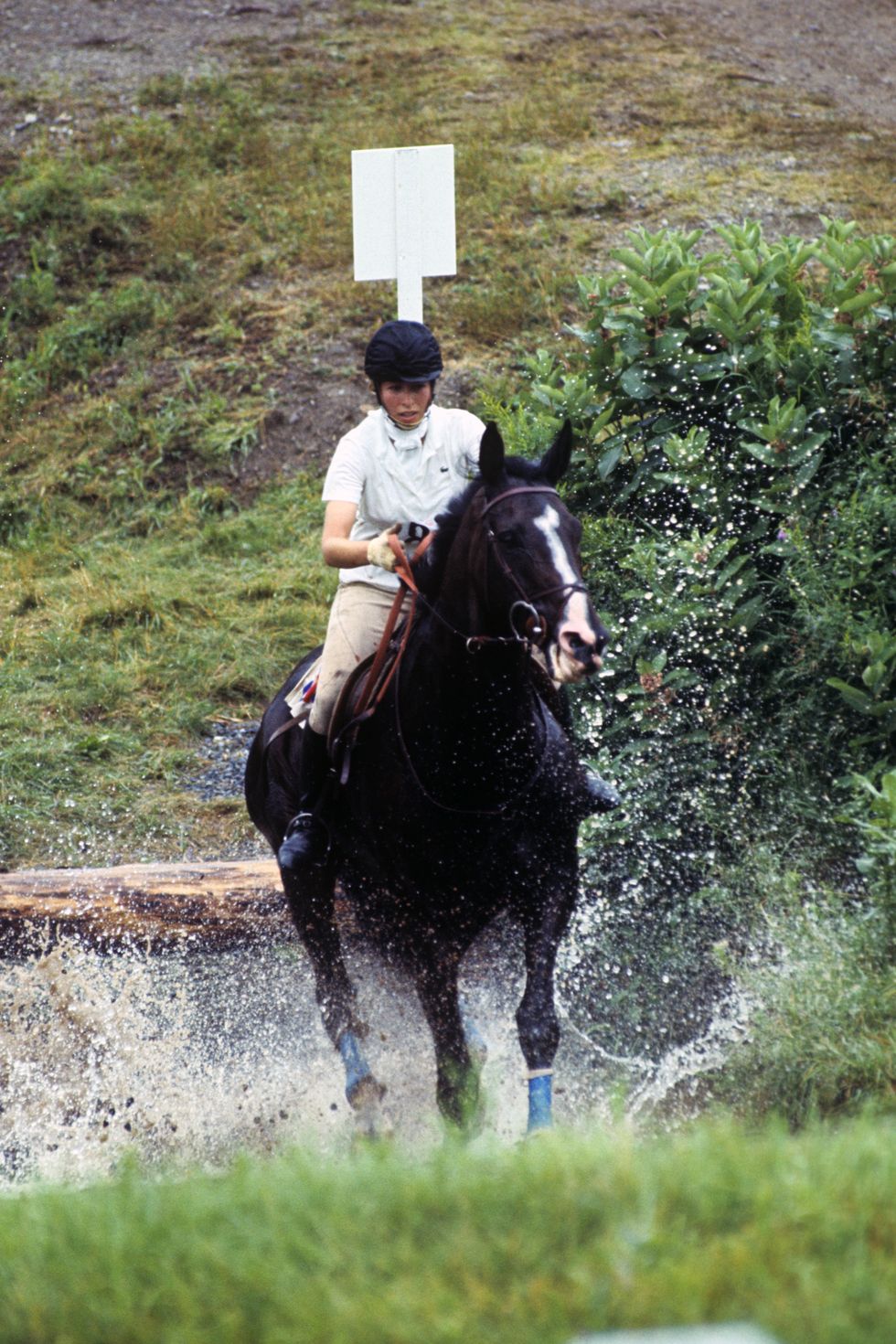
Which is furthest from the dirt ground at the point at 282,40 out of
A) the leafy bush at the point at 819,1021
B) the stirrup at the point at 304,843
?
the leafy bush at the point at 819,1021

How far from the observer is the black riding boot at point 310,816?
5.67m

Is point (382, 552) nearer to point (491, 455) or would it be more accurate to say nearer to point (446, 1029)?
point (491, 455)

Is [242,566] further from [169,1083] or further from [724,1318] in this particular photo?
[724,1318]

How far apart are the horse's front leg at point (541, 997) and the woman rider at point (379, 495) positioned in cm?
39

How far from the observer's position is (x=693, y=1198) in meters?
2.36

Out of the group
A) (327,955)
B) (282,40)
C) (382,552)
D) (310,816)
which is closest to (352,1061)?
(327,955)

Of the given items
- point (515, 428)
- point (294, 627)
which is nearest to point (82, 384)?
point (294, 627)

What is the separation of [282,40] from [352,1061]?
1765 cm

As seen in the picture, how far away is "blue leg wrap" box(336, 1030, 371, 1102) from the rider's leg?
70 centimetres

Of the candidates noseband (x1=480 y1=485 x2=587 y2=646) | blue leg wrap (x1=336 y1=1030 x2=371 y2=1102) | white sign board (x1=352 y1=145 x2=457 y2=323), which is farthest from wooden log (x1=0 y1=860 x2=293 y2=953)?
white sign board (x1=352 y1=145 x2=457 y2=323)

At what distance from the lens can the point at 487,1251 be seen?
2.29 meters

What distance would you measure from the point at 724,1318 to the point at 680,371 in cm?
486

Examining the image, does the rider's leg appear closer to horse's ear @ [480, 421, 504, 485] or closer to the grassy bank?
horse's ear @ [480, 421, 504, 485]

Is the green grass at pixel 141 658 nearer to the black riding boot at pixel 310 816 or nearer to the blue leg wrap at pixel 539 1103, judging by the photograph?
the black riding boot at pixel 310 816
